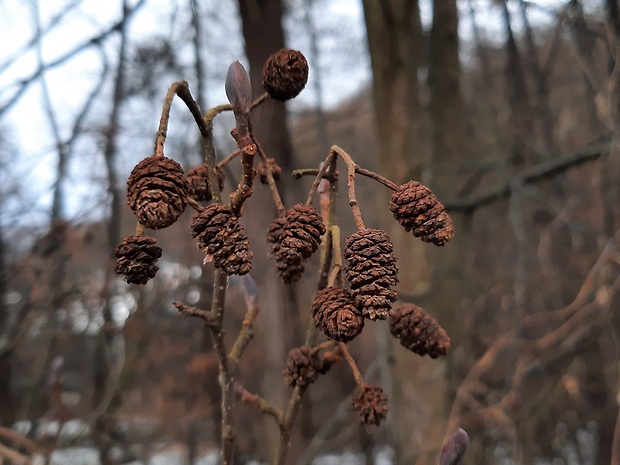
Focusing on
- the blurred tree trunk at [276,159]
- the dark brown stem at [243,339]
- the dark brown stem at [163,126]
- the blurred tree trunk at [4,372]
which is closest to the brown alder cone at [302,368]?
the dark brown stem at [243,339]

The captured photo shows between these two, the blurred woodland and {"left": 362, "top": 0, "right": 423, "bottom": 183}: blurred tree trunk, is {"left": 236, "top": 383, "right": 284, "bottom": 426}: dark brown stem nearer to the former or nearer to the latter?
the blurred woodland

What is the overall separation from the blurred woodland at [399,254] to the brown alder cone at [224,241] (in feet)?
4.16

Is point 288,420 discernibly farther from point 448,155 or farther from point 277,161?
point 448,155

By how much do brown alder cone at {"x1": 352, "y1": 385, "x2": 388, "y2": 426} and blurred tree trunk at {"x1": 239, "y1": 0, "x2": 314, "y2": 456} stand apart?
2.19 m

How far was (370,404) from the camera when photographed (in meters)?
0.89

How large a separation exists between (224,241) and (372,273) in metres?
0.20

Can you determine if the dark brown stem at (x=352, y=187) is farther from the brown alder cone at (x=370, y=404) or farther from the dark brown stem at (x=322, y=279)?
the brown alder cone at (x=370, y=404)

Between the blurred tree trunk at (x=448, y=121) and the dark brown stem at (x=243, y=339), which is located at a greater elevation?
the blurred tree trunk at (x=448, y=121)

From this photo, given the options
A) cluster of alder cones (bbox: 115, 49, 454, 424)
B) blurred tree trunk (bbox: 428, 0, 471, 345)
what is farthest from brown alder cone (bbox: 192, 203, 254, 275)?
blurred tree trunk (bbox: 428, 0, 471, 345)

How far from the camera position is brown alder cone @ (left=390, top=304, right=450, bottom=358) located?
3.18 feet

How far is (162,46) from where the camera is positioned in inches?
169

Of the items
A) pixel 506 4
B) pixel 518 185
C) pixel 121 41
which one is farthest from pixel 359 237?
pixel 121 41

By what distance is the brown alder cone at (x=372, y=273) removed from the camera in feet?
2.31

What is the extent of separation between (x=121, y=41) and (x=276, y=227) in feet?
11.8
